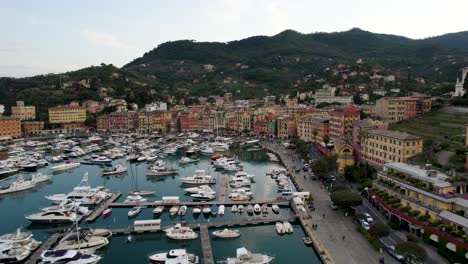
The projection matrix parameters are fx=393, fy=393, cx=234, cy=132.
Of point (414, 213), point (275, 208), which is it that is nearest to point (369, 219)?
point (414, 213)

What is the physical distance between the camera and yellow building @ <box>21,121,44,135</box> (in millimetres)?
93500

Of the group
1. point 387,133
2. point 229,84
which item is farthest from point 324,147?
point 229,84

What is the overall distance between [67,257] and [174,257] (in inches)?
253

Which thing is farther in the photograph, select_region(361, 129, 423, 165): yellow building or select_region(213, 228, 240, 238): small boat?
select_region(361, 129, 423, 165): yellow building

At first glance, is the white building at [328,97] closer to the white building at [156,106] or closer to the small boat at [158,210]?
the white building at [156,106]

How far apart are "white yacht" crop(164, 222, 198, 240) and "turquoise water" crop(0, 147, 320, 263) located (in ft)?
1.17

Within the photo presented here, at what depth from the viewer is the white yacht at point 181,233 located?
28234 millimetres

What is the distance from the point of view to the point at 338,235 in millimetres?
26953

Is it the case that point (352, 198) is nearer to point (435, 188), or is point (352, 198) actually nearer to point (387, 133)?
point (435, 188)

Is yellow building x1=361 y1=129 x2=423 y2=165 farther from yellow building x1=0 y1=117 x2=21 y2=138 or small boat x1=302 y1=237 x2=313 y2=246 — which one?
yellow building x1=0 y1=117 x2=21 y2=138

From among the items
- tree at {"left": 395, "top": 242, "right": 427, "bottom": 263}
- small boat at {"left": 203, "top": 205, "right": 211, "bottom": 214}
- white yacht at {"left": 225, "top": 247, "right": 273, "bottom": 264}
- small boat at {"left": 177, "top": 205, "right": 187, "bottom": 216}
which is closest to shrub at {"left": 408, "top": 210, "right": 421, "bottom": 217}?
tree at {"left": 395, "top": 242, "right": 427, "bottom": 263}

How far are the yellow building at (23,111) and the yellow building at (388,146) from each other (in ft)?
294

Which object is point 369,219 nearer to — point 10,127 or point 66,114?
point 10,127

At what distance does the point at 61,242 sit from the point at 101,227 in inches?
169
